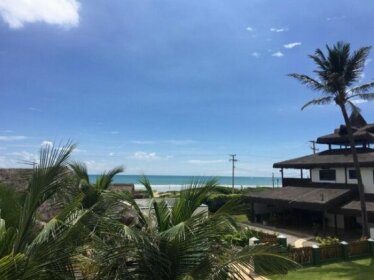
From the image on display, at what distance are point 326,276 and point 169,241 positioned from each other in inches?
530

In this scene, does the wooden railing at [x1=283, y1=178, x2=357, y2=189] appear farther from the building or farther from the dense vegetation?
the dense vegetation

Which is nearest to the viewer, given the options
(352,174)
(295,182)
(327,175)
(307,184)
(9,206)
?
(9,206)

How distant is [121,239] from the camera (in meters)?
4.95

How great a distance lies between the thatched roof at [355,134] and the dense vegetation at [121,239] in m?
27.0

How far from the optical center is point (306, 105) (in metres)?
24.6

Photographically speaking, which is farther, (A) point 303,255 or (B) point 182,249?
(A) point 303,255

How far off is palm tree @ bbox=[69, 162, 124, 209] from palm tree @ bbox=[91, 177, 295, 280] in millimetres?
3089

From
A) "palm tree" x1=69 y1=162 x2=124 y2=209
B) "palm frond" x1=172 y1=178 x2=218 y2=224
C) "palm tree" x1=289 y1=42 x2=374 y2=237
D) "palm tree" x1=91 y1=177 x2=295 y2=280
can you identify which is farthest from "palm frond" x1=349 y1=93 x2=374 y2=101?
"palm frond" x1=172 y1=178 x2=218 y2=224

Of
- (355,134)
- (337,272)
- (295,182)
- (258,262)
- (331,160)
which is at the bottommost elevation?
(337,272)

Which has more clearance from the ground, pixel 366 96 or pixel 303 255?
pixel 366 96

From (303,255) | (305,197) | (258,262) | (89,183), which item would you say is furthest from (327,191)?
(258,262)

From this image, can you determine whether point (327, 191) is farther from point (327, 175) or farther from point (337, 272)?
point (337, 272)

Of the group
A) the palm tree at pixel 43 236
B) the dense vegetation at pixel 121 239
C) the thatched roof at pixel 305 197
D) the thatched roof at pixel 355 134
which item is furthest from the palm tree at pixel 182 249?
the thatched roof at pixel 355 134

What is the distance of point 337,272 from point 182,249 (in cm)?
1432
